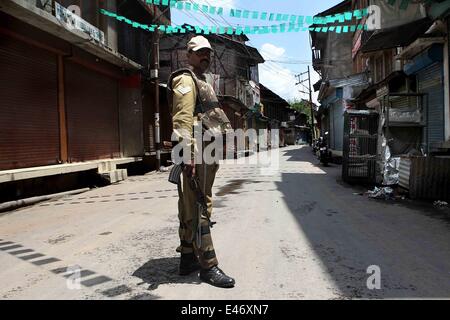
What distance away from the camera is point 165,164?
69.3 feet

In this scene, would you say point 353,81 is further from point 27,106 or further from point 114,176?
point 27,106

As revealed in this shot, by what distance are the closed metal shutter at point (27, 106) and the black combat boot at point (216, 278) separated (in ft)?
24.7

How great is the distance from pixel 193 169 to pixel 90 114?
37.6 feet

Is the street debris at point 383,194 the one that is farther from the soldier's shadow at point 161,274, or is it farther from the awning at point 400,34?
the soldier's shadow at point 161,274

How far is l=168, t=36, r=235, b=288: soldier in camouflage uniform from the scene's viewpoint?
3746mm

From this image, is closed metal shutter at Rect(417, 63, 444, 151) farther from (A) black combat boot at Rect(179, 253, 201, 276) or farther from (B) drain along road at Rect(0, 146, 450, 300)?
(A) black combat boot at Rect(179, 253, 201, 276)

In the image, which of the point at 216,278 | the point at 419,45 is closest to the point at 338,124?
the point at 419,45

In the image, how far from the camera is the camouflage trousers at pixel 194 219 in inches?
153

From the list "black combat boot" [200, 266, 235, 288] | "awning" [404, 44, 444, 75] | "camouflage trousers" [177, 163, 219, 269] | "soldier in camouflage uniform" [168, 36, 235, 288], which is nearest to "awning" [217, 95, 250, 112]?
"awning" [404, 44, 444, 75]

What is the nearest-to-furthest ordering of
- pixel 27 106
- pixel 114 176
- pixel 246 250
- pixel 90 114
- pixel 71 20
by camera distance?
pixel 246 250
pixel 27 106
pixel 71 20
pixel 114 176
pixel 90 114

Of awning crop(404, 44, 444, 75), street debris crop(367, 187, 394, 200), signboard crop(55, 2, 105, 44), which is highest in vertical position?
signboard crop(55, 2, 105, 44)

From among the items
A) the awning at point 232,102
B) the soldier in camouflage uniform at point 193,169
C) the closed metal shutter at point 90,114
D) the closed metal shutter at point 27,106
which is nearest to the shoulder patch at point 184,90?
the soldier in camouflage uniform at point 193,169

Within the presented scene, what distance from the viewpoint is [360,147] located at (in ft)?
38.1
